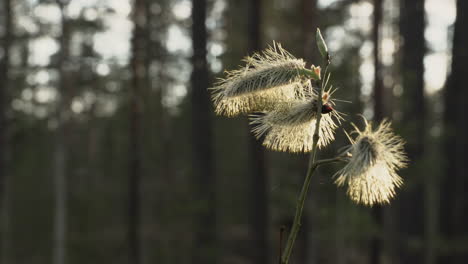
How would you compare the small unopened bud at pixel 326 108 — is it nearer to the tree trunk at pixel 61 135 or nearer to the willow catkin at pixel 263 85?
the willow catkin at pixel 263 85

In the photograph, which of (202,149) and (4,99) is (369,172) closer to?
(202,149)

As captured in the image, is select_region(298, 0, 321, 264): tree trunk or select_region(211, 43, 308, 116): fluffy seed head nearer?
select_region(211, 43, 308, 116): fluffy seed head

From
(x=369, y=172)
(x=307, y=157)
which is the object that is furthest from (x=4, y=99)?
(x=369, y=172)

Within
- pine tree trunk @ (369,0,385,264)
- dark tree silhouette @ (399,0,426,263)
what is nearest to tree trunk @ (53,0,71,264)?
pine tree trunk @ (369,0,385,264)

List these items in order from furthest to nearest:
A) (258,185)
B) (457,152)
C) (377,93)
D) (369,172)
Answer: (457,152) → (377,93) → (258,185) → (369,172)

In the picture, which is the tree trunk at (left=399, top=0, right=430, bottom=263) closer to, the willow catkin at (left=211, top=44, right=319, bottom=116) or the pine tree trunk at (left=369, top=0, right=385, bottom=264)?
the pine tree trunk at (left=369, top=0, right=385, bottom=264)

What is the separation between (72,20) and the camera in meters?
13.8

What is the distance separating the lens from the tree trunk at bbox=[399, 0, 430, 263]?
1227 centimetres

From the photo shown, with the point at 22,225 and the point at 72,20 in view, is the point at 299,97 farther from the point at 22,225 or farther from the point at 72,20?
the point at 22,225

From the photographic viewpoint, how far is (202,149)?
1326 centimetres

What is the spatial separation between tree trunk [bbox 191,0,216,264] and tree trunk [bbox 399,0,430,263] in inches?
180

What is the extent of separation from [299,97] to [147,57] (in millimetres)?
12095

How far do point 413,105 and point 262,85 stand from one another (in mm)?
11683

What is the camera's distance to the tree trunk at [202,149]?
12.6m
